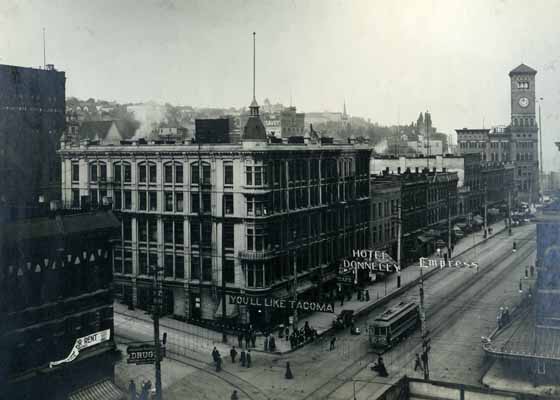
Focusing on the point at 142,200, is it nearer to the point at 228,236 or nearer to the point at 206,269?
the point at 206,269

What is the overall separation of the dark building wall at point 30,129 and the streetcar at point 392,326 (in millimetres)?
27073

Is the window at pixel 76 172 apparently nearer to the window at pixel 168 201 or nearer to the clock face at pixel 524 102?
the window at pixel 168 201

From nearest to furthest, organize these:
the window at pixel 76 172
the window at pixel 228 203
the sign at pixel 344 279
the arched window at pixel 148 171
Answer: the window at pixel 228 203
the arched window at pixel 148 171
the sign at pixel 344 279
the window at pixel 76 172

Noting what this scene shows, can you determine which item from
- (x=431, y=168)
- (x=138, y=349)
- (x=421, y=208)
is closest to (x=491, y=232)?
(x=431, y=168)

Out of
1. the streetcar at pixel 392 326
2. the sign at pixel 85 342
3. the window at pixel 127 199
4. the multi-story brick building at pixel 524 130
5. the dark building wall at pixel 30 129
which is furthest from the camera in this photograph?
the dark building wall at pixel 30 129

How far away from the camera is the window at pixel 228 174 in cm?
4281

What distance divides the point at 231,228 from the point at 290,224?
4.05m

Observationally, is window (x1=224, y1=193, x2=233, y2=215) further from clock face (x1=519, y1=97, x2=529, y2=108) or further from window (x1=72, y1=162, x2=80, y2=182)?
clock face (x1=519, y1=97, x2=529, y2=108)

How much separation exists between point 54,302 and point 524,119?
28.5m

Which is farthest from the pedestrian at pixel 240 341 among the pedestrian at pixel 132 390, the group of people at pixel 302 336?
the pedestrian at pixel 132 390

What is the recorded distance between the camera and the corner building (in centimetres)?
4206

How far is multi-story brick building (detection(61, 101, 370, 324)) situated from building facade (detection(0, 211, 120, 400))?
10356 millimetres

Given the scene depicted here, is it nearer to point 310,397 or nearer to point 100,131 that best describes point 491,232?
point 100,131

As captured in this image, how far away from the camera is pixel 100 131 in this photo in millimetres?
66250
